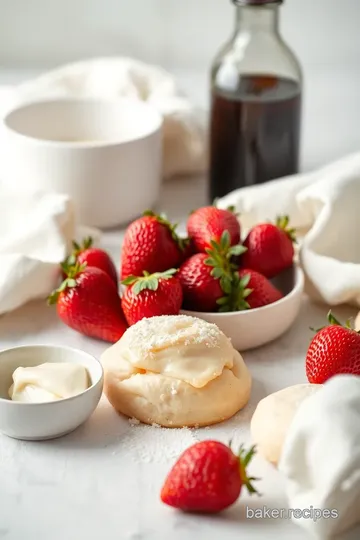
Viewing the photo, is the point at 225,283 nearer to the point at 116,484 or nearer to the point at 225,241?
the point at 225,241

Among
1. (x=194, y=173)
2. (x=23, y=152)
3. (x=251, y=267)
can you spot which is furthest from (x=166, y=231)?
(x=194, y=173)

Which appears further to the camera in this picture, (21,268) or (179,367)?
(21,268)

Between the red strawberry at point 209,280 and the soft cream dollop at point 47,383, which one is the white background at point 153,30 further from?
the soft cream dollop at point 47,383

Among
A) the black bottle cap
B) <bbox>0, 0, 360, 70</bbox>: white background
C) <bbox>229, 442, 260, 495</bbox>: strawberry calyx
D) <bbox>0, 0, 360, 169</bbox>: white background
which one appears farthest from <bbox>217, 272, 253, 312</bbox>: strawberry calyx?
<bbox>0, 0, 360, 70</bbox>: white background

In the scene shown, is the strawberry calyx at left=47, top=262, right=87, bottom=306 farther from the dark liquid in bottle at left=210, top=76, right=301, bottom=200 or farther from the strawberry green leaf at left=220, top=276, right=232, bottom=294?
the dark liquid in bottle at left=210, top=76, right=301, bottom=200

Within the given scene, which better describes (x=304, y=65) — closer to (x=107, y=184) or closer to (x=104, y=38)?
(x=104, y=38)

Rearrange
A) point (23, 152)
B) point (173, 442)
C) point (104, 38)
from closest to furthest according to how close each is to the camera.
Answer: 1. point (173, 442)
2. point (23, 152)
3. point (104, 38)
